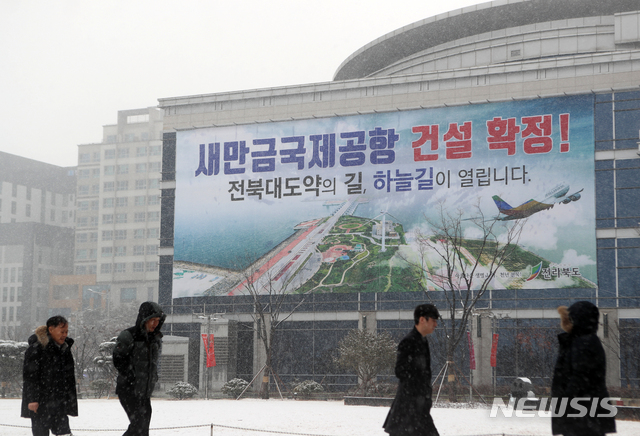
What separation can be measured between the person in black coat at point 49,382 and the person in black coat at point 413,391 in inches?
171

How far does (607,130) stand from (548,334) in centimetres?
1015

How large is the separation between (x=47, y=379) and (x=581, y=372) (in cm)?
637

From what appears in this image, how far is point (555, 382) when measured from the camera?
689cm

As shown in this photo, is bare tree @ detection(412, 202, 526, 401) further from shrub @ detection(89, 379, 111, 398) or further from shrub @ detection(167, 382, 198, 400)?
shrub @ detection(89, 379, 111, 398)

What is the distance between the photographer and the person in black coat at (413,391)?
718 centimetres

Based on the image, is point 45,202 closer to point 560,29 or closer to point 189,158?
point 189,158

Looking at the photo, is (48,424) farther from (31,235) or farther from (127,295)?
(31,235)

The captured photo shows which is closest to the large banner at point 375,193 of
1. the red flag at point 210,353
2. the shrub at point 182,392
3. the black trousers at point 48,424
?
the red flag at point 210,353

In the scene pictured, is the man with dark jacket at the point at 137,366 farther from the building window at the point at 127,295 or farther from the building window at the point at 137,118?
the building window at the point at 137,118

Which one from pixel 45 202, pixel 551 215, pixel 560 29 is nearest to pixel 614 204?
pixel 551 215

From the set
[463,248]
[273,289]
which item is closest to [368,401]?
[463,248]

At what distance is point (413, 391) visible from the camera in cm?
730

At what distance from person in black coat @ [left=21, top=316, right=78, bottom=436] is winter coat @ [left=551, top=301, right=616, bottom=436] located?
5867mm

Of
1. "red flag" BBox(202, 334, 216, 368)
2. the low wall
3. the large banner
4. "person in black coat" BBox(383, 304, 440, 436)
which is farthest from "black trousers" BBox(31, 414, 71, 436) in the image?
Result: the large banner
